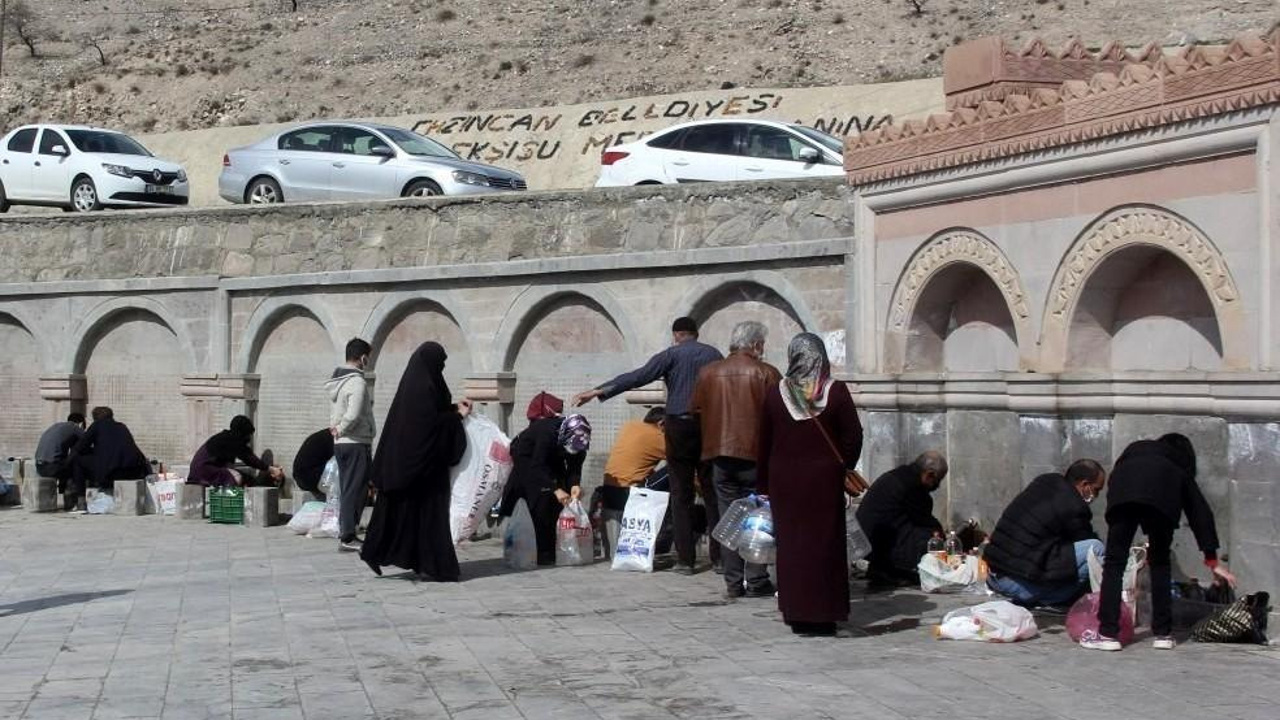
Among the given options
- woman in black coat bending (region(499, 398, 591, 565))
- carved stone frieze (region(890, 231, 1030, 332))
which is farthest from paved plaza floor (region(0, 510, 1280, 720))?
carved stone frieze (region(890, 231, 1030, 332))

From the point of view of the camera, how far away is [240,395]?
1964 centimetres

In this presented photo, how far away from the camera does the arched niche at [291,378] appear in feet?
63.1

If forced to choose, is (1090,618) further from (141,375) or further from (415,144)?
(415,144)

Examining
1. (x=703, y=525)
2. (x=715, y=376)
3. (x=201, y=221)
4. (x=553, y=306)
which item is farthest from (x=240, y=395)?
(x=715, y=376)

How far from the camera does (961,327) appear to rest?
13.4 meters

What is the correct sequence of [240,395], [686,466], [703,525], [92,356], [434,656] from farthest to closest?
[92,356], [240,395], [703,525], [686,466], [434,656]

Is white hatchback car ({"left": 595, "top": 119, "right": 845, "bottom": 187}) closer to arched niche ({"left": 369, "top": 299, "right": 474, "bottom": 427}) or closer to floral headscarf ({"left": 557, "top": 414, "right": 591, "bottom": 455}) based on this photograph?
arched niche ({"left": 369, "top": 299, "right": 474, "bottom": 427})

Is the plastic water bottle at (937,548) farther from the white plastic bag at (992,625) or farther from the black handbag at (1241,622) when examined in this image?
the black handbag at (1241,622)

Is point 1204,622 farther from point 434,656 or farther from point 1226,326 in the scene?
point 434,656

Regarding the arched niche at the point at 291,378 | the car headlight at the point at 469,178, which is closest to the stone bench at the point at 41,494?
the arched niche at the point at 291,378

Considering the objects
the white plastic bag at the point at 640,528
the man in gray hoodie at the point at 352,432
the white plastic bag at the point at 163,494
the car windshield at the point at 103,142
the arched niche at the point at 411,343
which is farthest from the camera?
the car windshield at the point at 103,142

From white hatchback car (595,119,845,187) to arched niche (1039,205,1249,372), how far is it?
788 centimetres

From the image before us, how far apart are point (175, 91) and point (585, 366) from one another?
3654cm

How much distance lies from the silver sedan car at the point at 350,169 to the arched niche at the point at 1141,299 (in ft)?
34.6
